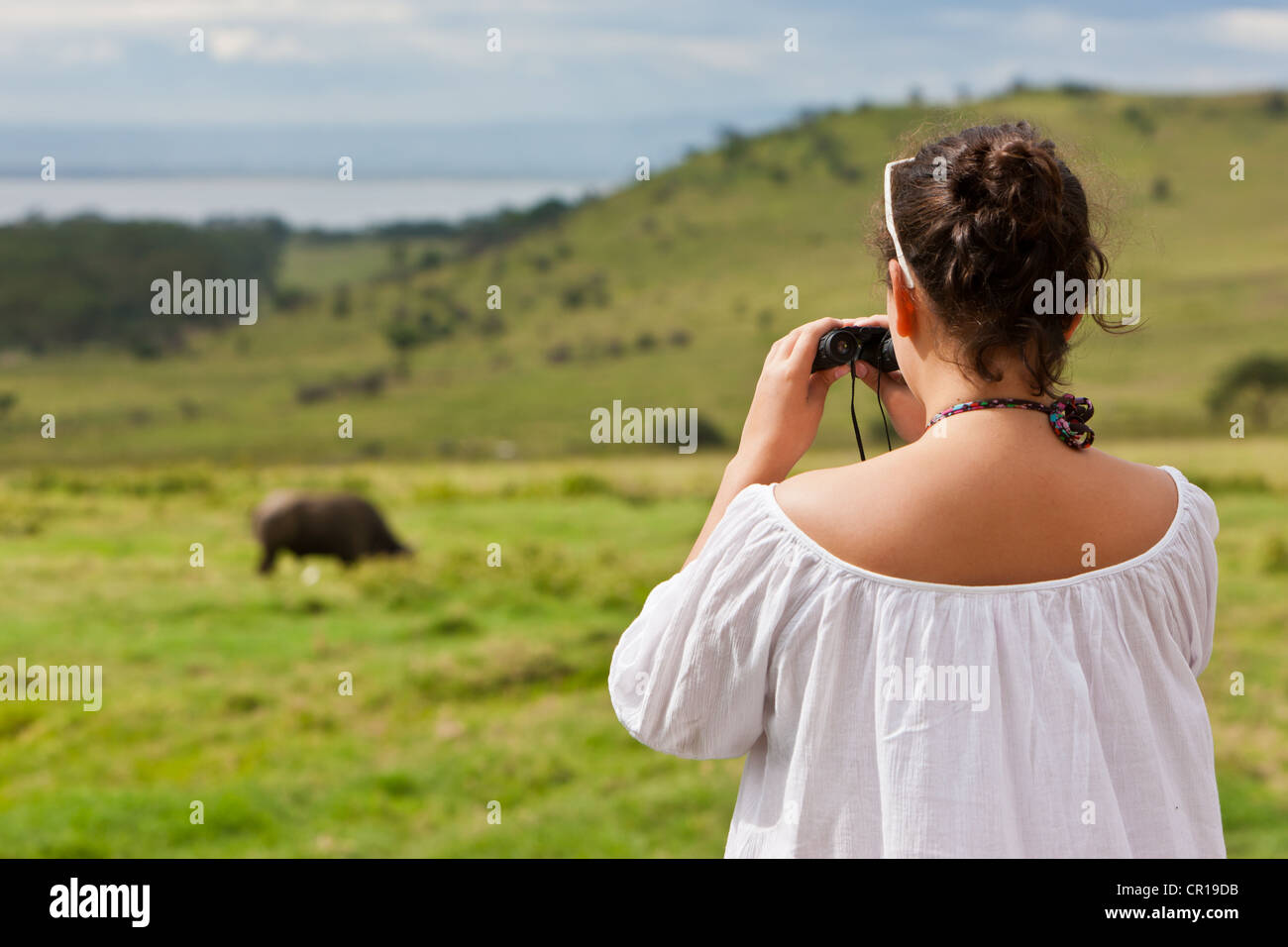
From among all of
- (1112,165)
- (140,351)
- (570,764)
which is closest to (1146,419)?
(570,764)

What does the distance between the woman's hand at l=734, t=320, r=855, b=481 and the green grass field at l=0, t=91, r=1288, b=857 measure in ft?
0.40

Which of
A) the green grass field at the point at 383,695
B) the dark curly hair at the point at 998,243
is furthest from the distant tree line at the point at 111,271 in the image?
the dark curly hair at the point at 998,243

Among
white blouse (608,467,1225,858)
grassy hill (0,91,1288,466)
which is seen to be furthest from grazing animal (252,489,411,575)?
grassy hill (0,91,1288,466)

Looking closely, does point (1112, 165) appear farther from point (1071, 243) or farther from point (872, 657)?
point (872, 657)

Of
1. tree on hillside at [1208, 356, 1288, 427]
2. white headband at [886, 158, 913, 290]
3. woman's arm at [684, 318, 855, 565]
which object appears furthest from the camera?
tree on hillside at [1208, 356, 1288, 427]

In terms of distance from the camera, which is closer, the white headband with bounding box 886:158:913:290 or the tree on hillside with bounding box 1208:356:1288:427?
the white headband with bounding box 886:158:913:290

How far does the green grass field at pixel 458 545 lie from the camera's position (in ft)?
19.7

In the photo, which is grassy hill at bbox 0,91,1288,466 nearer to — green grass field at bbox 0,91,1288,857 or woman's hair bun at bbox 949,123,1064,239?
green grass field at bbox 0,91,1288,857

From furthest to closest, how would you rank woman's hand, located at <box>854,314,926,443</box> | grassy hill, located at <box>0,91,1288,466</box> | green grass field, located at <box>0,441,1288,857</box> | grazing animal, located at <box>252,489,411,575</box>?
grassy hill, located at <box>0,91,1288,466</box> < grazing animal, located at <box>252,489,411,575</box> < green grass field, located at <box>0,441,1288,857</box> < woman's hand, located at <box>854,314,926,443</box>

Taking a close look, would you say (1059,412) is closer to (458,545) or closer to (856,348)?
(856,348)

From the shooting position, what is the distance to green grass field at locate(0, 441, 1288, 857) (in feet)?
19.2

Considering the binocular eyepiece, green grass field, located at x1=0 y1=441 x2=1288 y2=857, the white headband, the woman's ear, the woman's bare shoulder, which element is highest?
the white headband

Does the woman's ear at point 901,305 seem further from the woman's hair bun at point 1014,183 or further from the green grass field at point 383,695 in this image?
the green grass field at point 383,695

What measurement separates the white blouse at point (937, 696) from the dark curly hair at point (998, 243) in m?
0.29
